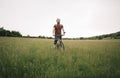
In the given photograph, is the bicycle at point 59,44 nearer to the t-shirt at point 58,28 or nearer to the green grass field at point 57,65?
the t-shirt at point 58,28

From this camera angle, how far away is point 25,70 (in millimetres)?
4391

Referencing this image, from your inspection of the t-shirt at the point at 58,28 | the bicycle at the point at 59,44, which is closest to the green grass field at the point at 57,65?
the bicycle at the point at 59,44

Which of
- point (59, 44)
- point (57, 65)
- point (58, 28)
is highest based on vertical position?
point (58, 28)

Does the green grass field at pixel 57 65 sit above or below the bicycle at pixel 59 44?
below

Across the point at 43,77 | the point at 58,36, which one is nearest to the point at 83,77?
the point at 43,77

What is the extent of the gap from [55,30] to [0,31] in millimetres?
78309

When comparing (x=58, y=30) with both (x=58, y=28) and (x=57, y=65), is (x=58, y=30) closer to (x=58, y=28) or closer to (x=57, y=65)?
(x=58, y=28)

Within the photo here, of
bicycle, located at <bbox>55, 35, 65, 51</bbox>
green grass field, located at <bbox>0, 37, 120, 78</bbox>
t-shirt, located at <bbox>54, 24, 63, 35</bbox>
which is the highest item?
t-shirt, located at <bbox>54, 24, 63, 35</bbox>

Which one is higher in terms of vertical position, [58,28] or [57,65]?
[58,28]

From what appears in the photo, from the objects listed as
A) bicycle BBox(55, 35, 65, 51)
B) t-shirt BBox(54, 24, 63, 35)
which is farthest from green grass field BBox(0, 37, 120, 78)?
t-shirt BBox(54, 24, 63, 35)

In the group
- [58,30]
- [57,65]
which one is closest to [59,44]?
[58,30]

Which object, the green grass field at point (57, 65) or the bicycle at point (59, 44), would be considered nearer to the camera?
the green grass field at point (57, 65)

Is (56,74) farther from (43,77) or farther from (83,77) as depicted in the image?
(83,77)

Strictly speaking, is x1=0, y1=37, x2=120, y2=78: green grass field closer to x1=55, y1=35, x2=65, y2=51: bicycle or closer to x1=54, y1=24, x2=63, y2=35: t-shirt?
x1=55, y1=35, x2=65, y2=51: bicycle
